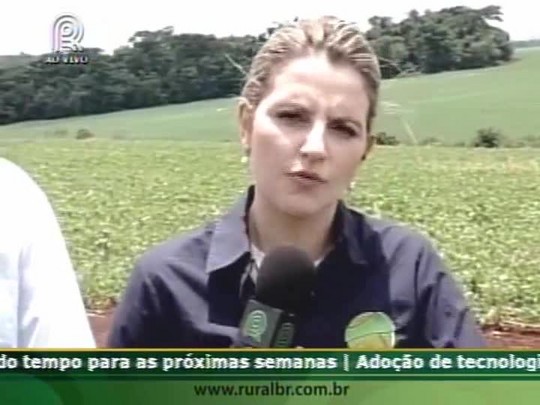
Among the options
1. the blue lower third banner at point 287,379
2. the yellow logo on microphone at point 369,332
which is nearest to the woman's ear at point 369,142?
the yellow logo on microphone at point 369,332

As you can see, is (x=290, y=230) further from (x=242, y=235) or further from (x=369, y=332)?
(x=369, y=332)

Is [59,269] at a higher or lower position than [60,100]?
lower

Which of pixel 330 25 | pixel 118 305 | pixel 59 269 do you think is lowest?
pixel 118 305

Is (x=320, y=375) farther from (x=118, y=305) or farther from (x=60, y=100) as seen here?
(x=60, y=100)

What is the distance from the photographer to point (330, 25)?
2.12 meters

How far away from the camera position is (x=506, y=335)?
2.20 metres

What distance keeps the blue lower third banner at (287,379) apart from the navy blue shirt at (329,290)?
1.6 inches

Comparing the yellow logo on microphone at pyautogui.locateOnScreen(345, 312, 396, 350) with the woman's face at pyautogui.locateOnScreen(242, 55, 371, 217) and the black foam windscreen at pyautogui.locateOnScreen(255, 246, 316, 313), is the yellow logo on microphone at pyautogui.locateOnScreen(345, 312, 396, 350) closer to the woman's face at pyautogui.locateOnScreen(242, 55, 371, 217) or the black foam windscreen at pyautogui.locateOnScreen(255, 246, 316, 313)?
the black foam windscreen at pyautogui.locateOnScreen(255, 246, 316, 313)

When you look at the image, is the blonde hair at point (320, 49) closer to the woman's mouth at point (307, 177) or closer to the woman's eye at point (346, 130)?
the woman's eye at point (346, 130)

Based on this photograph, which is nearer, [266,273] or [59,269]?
[59,269]

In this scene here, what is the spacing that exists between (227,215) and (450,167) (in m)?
0.56

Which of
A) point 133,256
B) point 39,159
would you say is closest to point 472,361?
point 133,256

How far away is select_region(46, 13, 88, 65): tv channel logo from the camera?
84.9 inches

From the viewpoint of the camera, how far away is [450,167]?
2.17 meters
